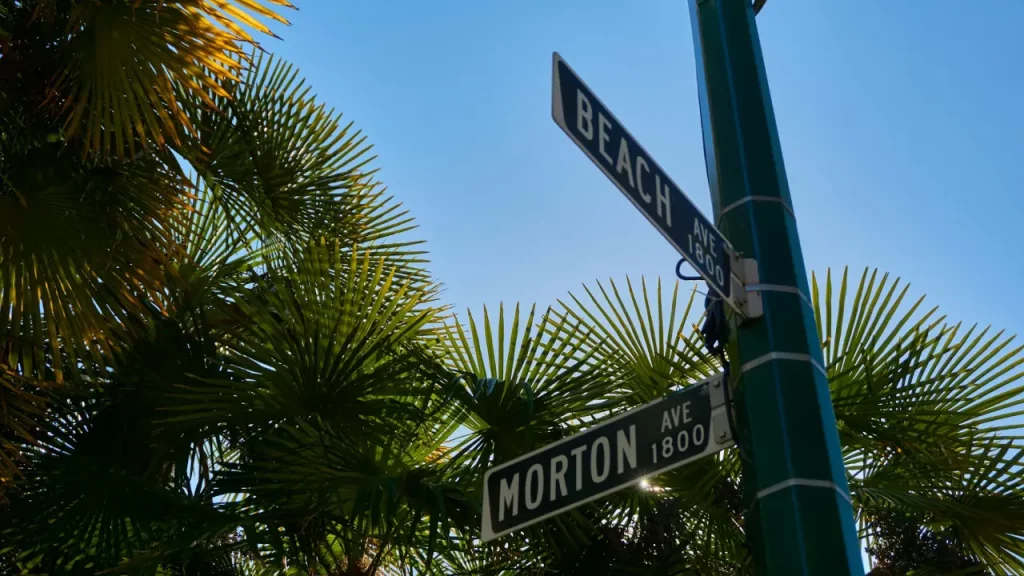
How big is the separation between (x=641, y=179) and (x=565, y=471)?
0.84m

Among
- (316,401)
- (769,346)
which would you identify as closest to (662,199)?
(769,346)

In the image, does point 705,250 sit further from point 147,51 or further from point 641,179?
point 147,51

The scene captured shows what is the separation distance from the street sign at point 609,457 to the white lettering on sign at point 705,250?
294 mm

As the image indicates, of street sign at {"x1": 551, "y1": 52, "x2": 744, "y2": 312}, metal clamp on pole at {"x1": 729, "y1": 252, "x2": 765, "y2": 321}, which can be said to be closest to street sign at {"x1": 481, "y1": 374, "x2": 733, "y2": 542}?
metal clamp on pole at {"x1": 729, "y1": 252, "x2": 765, "y2": 321}

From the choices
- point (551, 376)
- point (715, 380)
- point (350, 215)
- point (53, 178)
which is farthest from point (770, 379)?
point (350, 215)

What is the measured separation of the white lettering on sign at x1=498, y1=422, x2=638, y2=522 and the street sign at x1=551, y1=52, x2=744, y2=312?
1.42 ft

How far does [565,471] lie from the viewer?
9.93ft

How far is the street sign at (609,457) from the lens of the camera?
290 cm

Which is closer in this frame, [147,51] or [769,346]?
[769,346]

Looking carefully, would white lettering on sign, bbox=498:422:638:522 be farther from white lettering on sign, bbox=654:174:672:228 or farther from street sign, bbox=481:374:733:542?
white lettering on sign, bbox=654:174:672:228

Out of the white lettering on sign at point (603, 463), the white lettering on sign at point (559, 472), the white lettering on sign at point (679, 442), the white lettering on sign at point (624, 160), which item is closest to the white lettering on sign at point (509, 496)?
the white lettering on sign at point (559, 472)

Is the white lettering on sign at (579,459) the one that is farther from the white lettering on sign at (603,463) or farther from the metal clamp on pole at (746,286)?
the metal clamp on pole at (746,286)

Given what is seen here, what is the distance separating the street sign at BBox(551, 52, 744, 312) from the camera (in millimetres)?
2820

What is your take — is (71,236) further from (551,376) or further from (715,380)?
(715,380)
